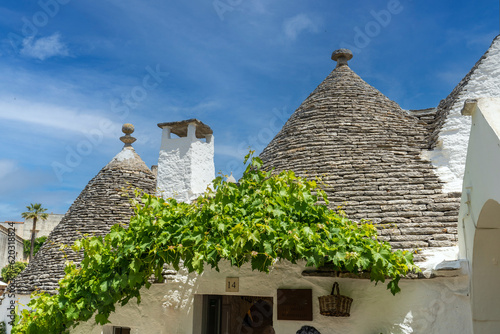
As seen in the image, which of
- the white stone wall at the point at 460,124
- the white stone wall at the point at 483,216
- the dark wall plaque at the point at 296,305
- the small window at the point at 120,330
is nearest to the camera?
the white stone wall at the point at 483,216

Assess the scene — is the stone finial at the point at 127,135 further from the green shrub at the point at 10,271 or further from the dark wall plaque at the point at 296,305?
the green shrub at the point at 10,271

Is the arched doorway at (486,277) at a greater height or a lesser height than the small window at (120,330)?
greater

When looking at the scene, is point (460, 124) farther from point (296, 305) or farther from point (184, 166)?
point (184, 166)

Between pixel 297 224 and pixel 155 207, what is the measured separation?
5.82 feet

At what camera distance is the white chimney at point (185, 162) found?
9.86m

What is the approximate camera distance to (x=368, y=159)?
24.0 feet

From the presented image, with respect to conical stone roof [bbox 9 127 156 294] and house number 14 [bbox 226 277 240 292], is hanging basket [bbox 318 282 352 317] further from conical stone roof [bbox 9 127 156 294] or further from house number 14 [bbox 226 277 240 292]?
conical stone roof [bbox 9 127 156 294]

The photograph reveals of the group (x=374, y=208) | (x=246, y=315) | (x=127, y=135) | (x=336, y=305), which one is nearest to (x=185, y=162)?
(x=127, y=135)

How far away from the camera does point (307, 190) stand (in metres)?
5.50

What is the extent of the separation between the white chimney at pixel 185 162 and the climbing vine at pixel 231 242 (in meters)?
3.89

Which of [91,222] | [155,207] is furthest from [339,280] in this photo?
[91,222]

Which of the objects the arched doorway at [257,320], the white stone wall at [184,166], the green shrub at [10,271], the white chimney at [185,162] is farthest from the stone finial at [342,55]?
the green shrub at [10,271]

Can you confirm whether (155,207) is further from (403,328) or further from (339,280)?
(403,328)

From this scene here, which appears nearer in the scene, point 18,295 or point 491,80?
point 491,80
